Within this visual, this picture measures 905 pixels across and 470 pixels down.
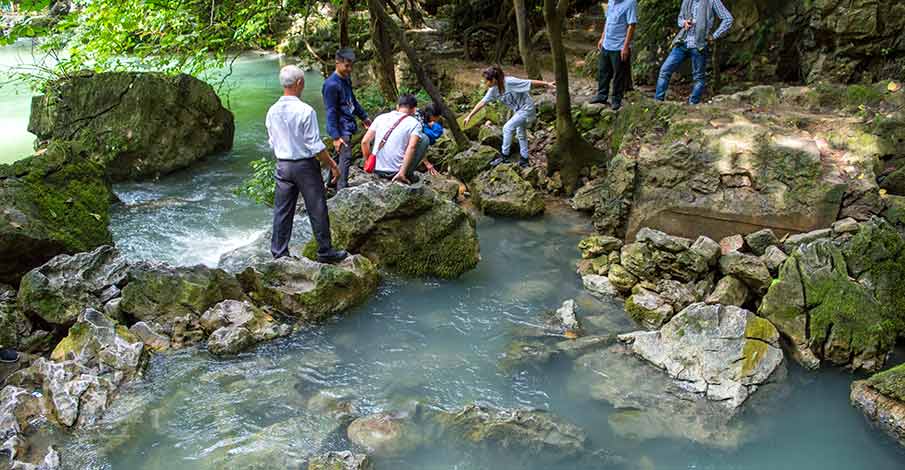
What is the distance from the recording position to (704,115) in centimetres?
785

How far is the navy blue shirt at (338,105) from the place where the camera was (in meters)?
7.68

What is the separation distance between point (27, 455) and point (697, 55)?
858 cm

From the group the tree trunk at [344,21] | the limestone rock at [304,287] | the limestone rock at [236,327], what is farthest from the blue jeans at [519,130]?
the limestone rock at [236,327]

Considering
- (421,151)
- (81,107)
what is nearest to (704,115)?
(421,151)

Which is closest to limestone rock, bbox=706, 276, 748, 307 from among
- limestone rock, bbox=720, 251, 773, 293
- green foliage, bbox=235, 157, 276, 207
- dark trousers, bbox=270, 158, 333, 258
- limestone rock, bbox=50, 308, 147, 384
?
limestone rock, bbox=720, 251, 773, 293

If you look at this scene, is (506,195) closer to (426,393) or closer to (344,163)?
(344,163)

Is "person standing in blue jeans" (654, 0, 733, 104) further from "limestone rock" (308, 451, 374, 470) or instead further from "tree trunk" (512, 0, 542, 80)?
"limestone rock" (308, 451, 374, 470)

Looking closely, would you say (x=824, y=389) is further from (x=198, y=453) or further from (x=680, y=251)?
(x=198, y=453)

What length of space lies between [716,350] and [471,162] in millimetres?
4982

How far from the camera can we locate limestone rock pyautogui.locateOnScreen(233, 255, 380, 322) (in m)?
5.97

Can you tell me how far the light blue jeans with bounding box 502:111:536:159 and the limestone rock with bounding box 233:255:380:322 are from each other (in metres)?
3.86

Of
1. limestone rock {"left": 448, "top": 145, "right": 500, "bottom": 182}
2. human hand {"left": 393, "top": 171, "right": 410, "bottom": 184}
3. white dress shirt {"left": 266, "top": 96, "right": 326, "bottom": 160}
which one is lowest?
limestone rock {"left": 448, "top": 145, "right": 500, "bottom": 182}

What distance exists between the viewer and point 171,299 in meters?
5.75

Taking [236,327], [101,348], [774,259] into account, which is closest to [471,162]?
[774,259]
